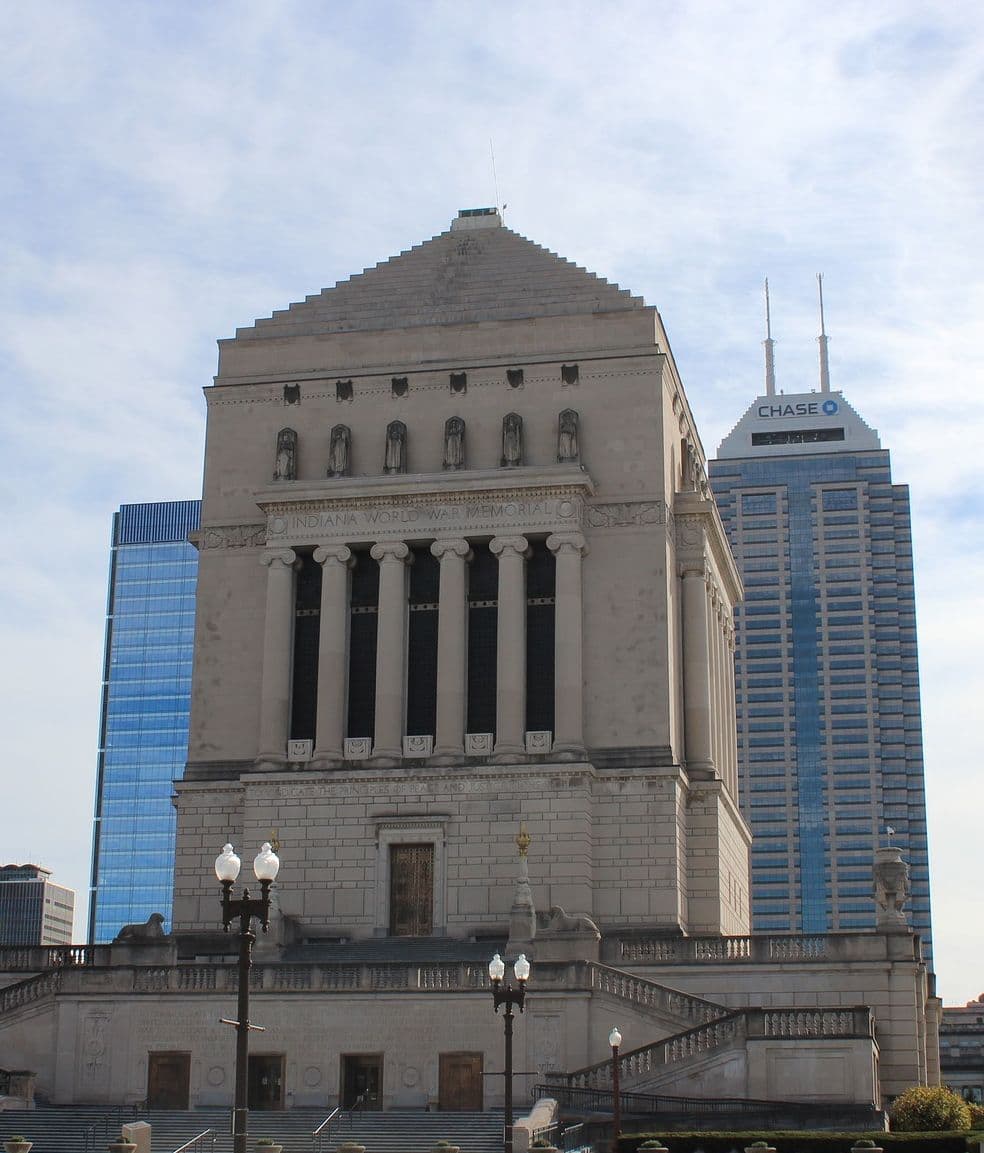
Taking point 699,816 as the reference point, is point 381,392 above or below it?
above

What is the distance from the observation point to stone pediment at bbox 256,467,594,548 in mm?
62781

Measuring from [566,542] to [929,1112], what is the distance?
944 inches

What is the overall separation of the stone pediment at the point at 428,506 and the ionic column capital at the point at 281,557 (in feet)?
0.91

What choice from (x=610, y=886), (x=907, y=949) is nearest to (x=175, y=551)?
(x=610, y=886)

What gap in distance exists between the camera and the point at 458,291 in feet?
224

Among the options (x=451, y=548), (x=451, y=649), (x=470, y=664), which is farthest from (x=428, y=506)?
(x=470, y=664)

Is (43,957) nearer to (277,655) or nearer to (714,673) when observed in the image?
(277,655)

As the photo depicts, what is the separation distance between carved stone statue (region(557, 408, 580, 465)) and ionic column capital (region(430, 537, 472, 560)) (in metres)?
4.25

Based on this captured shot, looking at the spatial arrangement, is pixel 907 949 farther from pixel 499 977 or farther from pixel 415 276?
pixel 415 276

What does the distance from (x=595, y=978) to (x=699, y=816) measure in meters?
14.9

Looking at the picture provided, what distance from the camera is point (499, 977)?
39375 mm

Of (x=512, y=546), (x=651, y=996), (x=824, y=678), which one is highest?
(x=824, y=678)

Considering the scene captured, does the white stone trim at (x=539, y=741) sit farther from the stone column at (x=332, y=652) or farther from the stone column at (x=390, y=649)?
the stone column at (x=332, y=652)

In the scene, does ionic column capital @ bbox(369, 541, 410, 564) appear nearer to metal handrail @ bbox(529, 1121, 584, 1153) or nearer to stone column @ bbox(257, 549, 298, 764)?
stone column @ bbox(257, 549, 298, 764)
